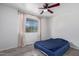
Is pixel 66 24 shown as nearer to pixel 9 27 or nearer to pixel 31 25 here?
pixel 31 25

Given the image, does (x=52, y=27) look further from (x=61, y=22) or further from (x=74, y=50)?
(x=74, y=50)

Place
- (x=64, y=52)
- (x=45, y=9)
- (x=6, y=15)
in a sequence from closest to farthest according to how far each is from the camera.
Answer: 1. (x=64, y=52)
2. (x=6, y=15)
3. (x=45, y=9)

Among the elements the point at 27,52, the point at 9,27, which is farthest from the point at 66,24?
the point at 9,27

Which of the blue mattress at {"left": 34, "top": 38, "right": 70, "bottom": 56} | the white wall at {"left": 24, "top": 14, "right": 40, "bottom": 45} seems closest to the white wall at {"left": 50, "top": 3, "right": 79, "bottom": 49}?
the blue mattress at {"left": 34, "top": 38, "right": 70, "bottom": 56}

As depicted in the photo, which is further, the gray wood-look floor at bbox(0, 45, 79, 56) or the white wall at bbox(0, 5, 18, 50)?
the white wall at bbox(0, 5, 18, 50)

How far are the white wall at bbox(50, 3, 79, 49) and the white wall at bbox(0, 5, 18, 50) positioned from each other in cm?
62

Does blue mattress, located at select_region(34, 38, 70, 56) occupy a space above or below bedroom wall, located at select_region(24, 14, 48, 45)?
below

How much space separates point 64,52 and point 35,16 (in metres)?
0.72

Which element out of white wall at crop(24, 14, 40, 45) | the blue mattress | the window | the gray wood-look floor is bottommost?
the gray wood-look floor

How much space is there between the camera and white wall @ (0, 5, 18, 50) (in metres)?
1.26

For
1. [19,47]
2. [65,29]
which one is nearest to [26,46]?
[19,47]

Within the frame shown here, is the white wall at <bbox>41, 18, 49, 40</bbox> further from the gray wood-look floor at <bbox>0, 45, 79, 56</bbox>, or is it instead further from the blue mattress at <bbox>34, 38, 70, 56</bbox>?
the gray wood-look floor at <bbox>0, 45, 79, 56</bbox>

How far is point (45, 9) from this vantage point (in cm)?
141

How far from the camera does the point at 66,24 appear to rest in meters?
1.33
